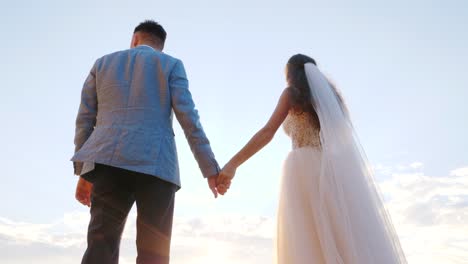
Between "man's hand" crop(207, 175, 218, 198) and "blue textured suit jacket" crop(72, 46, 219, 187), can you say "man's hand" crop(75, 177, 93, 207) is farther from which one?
"man's hand" crop(207, 175, 218, 198)

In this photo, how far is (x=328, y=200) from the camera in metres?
4.03

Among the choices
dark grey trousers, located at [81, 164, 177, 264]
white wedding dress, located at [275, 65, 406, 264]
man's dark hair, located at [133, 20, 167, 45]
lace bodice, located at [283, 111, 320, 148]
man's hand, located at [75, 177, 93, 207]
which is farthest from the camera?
lace bodice, located at [283, 111, 320, 148]

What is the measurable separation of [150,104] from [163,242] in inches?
44.0

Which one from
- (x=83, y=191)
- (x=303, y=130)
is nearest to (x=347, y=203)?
(x=303, y=130)

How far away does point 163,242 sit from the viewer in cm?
331

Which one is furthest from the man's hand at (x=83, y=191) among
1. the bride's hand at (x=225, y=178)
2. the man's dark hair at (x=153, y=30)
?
the man's dark hair at (x=153, y=30)

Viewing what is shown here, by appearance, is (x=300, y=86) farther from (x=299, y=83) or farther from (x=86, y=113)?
(x=86, y=113)

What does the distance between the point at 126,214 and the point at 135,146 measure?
567 millimetres

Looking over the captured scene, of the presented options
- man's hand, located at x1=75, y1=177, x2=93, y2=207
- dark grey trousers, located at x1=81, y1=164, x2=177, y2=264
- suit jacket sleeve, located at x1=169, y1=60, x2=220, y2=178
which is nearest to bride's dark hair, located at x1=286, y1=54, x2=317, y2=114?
suit jacket sleeve, located at x1=169, y1=60, x2=220, y2=178

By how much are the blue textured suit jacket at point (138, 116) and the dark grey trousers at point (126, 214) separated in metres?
0.11

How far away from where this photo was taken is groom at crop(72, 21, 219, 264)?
333cm

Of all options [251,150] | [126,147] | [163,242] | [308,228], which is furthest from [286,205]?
[126,147]

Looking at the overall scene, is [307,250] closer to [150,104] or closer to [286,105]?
[286,105]

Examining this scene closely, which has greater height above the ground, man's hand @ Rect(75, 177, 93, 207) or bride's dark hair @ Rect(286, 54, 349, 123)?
bride's dark hair @ Rect(286, 54, 349, 123)
